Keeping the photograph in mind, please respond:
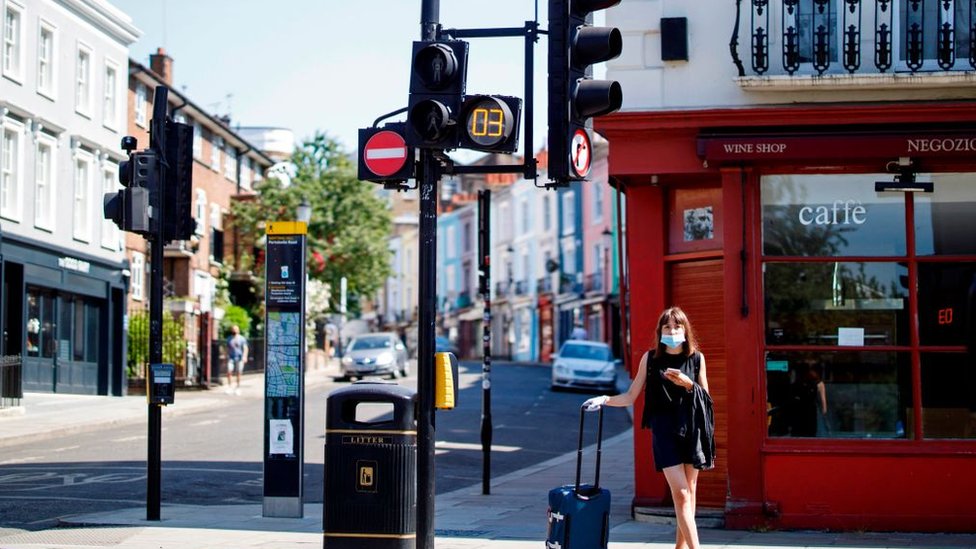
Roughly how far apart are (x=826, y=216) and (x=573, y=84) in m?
4.28

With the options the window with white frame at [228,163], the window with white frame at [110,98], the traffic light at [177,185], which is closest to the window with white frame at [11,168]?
the window with white frame at [110,98]

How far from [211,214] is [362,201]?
6380 mm

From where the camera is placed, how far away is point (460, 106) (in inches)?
348

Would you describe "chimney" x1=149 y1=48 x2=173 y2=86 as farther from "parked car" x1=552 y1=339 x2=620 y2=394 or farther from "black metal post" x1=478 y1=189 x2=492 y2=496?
"black metal post" x1=478 y1=189 x2=492 y2=496

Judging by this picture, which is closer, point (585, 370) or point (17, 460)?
point (17, 460)

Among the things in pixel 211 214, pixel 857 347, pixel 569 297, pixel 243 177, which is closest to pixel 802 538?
pixel 857 347

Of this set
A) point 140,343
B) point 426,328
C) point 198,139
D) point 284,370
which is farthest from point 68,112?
point 426,328

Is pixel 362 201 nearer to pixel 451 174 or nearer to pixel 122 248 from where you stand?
pixel 122 248

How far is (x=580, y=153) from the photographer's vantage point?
354 inches

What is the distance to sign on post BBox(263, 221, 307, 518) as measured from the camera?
42.7 feet

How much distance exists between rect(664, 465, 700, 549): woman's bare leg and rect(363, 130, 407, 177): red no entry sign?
2781mm

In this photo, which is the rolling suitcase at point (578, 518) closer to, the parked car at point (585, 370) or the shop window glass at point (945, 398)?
the shop window glass at point (945, 398)

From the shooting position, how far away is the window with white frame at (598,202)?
6431cm

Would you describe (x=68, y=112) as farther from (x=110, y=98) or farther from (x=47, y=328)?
(x=47, y=328)
